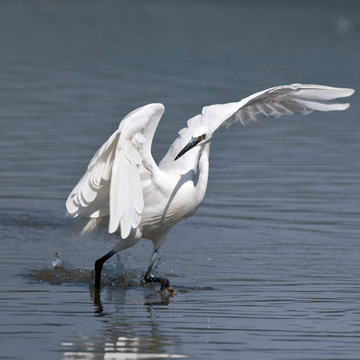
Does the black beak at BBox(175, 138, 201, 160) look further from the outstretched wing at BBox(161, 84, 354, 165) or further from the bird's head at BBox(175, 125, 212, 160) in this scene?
the outstretched wing at BBox(161, 84, 354, 165)

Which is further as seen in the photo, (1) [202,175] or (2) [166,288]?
(1) [202,175]

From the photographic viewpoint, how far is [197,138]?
33.7ft

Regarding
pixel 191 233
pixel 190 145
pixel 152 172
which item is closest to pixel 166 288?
pixel 152 172

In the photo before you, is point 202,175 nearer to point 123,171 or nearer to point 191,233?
point 123,171

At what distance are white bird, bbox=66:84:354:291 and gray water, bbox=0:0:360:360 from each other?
24.8 inches

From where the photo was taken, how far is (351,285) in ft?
34.2

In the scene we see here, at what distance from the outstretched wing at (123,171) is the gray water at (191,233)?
2.96ft

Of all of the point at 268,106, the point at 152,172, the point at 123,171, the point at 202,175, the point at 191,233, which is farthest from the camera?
the point at 191,233

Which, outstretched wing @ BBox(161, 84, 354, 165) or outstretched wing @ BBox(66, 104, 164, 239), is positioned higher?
outstretched wing @ BBox(161, 84, 354, 165)

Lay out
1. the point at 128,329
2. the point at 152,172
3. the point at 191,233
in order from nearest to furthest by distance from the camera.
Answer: the point at 128,329
the point at 152,172
the point at 191,233

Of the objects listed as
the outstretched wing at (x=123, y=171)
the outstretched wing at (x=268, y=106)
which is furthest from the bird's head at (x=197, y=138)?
the outstretched wing at (x=123, y=171)

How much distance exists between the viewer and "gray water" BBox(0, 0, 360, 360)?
8.55 m

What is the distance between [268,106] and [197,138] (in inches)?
70.8

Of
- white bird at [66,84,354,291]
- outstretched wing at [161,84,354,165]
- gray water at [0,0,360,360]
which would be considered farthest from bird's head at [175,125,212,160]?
gray water at [0,0,360,360]
